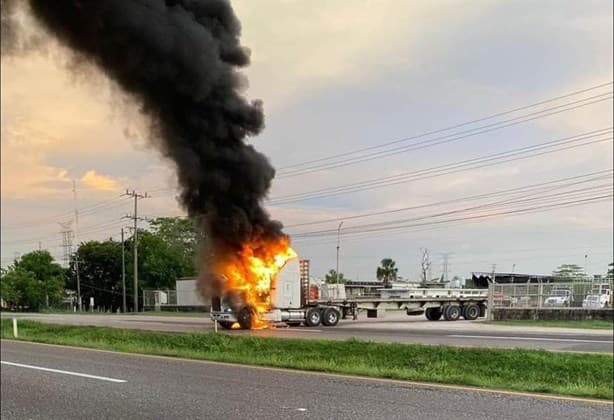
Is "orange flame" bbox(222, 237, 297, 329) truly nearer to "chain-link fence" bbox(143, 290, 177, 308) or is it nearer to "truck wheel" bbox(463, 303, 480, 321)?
"truck wheel" bbox(463, 303, 480, 321)

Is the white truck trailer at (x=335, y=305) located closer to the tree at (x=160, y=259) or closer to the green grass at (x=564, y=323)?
the tree at (x=160, y=259)

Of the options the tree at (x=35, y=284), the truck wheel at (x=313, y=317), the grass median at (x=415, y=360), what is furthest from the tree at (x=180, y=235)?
the tree at (x=35, y=284)

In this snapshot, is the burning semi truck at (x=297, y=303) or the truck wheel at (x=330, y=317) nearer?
the burning semi truck at (x=297, y=303)

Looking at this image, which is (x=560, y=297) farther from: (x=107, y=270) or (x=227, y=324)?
(x=107, y=270)

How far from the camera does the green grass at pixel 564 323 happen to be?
22.8 metres

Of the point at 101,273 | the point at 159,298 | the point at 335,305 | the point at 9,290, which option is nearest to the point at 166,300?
the point at 159,298

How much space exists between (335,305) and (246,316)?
562cm

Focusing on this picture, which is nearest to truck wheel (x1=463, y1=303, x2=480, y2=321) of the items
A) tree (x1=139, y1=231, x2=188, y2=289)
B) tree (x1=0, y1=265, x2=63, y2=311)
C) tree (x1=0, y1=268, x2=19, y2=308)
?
tree (x1=139, y1=231, x2=188, y2=289)

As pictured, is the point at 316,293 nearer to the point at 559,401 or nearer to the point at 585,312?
the point at 585,312

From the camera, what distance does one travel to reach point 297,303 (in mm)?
25266

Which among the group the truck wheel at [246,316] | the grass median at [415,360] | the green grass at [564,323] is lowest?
the green grass at [564,323]

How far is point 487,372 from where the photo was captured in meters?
10.1

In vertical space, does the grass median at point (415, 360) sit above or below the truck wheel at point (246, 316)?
above

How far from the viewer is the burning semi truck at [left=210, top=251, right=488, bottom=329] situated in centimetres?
2338
